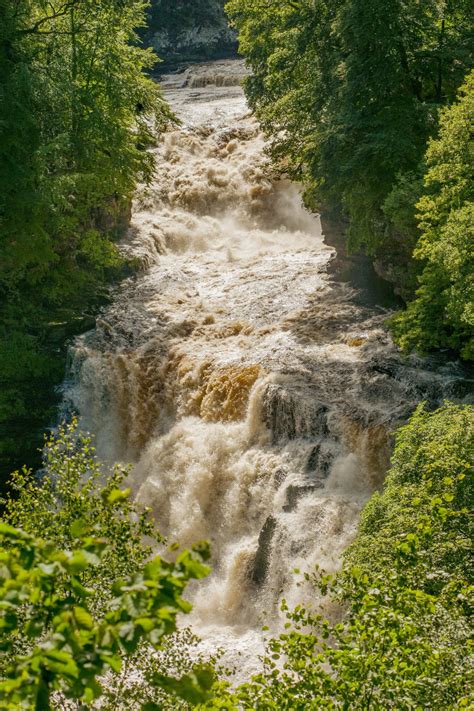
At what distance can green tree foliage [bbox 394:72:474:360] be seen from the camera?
545 inches

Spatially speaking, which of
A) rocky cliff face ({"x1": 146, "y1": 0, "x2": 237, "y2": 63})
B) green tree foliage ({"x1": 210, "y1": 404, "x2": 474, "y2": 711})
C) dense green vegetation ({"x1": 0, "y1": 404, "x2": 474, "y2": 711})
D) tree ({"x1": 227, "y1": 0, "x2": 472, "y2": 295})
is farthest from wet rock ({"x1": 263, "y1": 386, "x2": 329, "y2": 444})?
rocky cliff face ({"x1": 146, "y1": 0, "x2": 237, "y2": 63})

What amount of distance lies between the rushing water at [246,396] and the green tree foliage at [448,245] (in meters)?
0.82

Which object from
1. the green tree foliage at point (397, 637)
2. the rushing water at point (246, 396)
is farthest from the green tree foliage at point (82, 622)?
the rushing water at point (246, 396)

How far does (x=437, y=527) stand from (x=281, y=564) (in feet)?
18.3

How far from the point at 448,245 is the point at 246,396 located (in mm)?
5827

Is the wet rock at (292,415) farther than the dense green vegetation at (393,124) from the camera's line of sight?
No

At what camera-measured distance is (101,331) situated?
21188 millimetres

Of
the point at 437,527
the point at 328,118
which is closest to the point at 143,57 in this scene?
the point at 328,118

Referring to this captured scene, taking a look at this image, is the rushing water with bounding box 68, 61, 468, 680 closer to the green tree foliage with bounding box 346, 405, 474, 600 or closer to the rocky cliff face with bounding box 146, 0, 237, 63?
the green tree foliage with bounding box 346, 405, 474, 600

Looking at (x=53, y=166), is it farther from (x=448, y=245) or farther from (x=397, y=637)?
(x=397, y=637)

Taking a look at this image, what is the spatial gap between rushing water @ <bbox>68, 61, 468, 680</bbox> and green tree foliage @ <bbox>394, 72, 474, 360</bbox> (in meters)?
0.82

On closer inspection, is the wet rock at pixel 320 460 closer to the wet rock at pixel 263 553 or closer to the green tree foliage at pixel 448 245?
the wet rock at pixel 263 553

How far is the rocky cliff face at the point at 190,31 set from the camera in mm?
54250

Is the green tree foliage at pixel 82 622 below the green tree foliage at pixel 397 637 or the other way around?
the other way around
